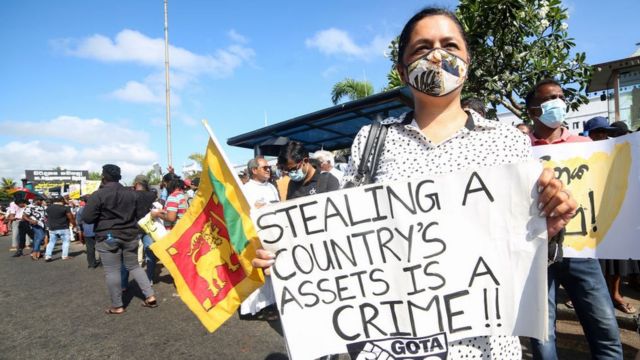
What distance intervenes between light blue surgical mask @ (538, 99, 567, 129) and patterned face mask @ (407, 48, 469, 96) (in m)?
1.40

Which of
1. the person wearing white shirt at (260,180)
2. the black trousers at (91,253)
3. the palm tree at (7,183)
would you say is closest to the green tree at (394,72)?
the person wearing white shirt at (260,180)

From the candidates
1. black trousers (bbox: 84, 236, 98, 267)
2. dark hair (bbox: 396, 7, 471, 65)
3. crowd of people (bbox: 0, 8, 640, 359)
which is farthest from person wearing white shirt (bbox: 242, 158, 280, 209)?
black trousers (bbox: 84, 236, 98, 267)

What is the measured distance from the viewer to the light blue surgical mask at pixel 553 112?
7.84 ft

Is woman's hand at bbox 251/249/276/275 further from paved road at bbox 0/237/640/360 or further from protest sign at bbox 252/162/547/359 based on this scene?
paved road at bbox 0/237/640/360

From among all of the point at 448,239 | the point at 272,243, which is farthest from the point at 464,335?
the point at 272,243

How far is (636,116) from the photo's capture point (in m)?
8.02

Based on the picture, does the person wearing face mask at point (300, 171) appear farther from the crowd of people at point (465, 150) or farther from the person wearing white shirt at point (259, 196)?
the person wearing white shirt at point (259, 196)

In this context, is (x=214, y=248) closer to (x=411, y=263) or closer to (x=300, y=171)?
(x=411, y=263)

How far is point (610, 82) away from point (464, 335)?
33.7 ft

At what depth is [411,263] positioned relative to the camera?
4.38 ft

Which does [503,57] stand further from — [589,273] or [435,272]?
[435,272]

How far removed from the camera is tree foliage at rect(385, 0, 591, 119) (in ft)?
19.8

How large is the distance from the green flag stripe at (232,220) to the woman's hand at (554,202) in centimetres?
112

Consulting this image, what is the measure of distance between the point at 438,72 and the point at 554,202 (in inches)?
23.9
